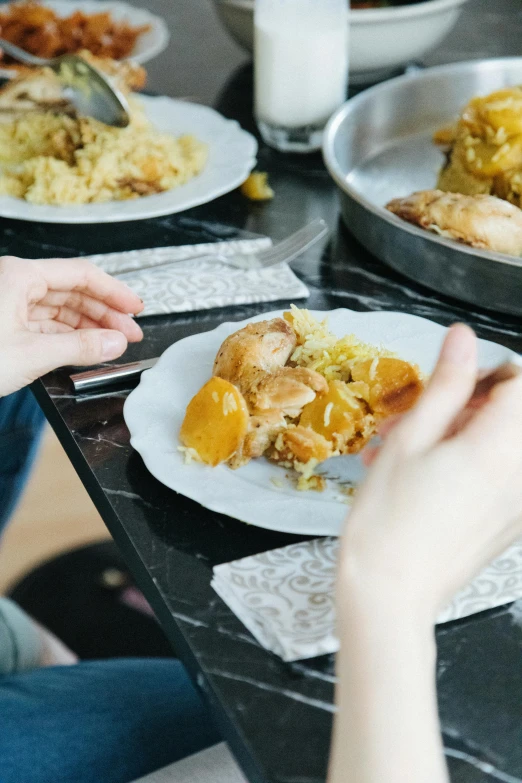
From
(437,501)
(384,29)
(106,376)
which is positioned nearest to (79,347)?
(106,376)

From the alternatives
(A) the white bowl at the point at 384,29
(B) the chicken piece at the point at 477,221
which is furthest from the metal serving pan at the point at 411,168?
(A) the white bowl at the point at 384,29

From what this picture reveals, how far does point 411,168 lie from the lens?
4.92 feet

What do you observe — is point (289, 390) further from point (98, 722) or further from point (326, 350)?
point (98, 722)

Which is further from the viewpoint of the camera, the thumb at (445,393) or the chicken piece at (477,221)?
the chicken piece at (477,221)

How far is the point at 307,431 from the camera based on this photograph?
827mm

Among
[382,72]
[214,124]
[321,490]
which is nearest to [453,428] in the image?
[321,490]

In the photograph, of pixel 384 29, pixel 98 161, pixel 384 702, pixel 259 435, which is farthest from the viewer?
pixel 384 29

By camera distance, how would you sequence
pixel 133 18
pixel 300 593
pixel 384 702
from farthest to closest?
pixel 133 18
pixel 300 593
pixel 384 702

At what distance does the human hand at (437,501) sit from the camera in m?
0.52

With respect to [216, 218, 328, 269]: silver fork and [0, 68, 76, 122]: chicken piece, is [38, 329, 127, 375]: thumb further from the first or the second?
[0, 68, 76, 122]: chicken piece

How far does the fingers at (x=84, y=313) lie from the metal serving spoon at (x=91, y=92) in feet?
1.62

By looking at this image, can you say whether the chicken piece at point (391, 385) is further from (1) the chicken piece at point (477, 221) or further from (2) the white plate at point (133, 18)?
(2) the white plate at point (133, 18)

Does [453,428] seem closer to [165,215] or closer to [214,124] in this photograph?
[165,215]

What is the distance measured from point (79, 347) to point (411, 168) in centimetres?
78
